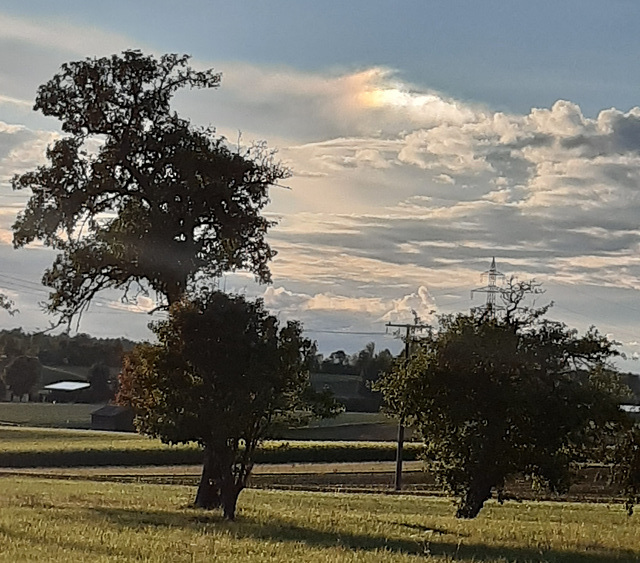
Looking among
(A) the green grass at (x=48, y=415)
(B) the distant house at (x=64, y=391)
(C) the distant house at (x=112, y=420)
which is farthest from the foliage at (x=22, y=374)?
(C) the distant house at (x=112, y=420)

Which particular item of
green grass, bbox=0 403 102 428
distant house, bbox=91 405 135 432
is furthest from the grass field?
distant house, bbox=91 405 135 432

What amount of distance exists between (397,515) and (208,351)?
8222 mm

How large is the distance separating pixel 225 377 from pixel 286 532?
4589 millimetres

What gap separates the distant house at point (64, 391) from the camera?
140 m

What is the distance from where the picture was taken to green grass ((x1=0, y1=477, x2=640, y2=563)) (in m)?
18.3

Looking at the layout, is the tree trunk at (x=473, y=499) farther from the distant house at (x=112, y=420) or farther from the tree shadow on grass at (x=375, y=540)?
the distant house at (x=112, y=420)

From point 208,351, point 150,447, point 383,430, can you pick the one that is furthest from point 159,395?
point 383,430

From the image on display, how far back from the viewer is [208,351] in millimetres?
26344

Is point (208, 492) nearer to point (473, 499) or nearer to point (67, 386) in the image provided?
point (473, 499)

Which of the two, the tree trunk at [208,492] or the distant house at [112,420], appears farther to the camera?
the distant house at [112,420]

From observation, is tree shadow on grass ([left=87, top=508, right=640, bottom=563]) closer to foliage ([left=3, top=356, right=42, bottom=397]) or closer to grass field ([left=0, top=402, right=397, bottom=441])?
grass field ([left=0, top=402, right=397, bottom=441])

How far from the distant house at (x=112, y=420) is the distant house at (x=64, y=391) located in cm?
2735

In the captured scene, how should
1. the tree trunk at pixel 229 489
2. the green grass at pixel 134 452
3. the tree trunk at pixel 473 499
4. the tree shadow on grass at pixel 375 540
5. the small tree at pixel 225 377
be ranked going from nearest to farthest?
the tree shadow on grass at pixel 375 540 → the small tree at pixel 225 377 → the tree trunk at pixel 229 489 → the tree trunk at pixel 473 499 → the green grass at pixel 134 452

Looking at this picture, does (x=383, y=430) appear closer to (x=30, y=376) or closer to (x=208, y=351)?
(x=30, y=376)
